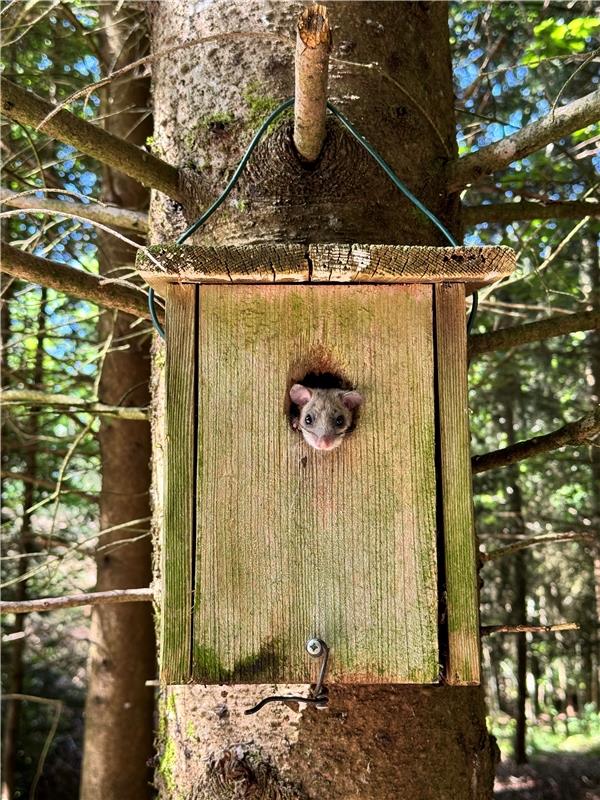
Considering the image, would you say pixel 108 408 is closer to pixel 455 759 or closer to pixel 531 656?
pixel 455 759

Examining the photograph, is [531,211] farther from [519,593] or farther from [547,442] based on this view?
[519,593]

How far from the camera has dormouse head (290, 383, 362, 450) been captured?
1790 millimetres

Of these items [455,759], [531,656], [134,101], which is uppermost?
[134,101]

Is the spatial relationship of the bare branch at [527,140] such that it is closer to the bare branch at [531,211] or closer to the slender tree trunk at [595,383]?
the bare branch at [531,211]

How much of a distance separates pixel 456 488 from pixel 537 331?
0.97m

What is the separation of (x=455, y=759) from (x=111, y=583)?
3.66 m

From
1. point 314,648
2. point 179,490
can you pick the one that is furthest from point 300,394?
point 314,648

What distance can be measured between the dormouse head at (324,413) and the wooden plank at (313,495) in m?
0.04

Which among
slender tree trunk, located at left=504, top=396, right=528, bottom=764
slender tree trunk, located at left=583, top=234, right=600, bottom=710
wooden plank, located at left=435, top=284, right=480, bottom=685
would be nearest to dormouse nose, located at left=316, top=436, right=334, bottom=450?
wooden plank, located at left=435, top=284, right=480, bottom=685

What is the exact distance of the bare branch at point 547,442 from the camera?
2128mm

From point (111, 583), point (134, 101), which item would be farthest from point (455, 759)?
point (134, 101)

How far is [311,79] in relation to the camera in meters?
1.81

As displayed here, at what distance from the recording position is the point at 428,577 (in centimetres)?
182

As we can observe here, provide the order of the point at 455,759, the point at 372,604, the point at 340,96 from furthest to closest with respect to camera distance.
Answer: the point at 340,96 → the point at 455,759 → the point at 372,604
